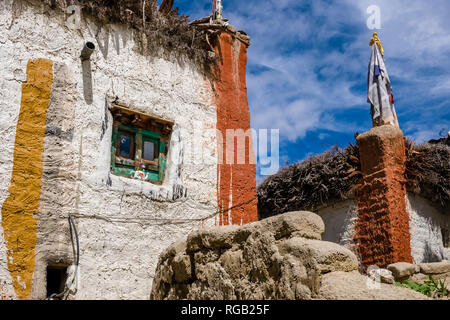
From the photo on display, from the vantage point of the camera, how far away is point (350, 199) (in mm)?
8250

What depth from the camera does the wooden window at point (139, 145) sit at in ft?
21.5

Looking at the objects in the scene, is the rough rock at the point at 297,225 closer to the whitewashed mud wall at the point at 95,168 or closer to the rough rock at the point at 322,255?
the rough rock at the point at 322,255

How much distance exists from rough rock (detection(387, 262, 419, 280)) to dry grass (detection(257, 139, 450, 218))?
1.71 m

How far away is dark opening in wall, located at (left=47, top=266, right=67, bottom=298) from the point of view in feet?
18.5

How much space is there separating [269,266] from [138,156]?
154 inches

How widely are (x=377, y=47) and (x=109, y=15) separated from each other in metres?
5.05

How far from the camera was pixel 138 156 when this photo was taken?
6.75m

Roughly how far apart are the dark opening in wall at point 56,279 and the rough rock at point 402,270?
437 cm

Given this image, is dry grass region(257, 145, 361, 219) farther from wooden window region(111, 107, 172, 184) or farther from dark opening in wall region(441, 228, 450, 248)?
wooden window region(111, 107, 172, 184)

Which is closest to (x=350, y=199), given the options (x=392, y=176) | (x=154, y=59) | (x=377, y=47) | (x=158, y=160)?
(x=392, y=176)

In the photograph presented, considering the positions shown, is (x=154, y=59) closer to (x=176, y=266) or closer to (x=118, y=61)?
(x=118, y=61)

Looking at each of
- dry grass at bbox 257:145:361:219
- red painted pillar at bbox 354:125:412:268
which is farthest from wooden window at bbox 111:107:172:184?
red painted pillar at bbox 354:125:412:268

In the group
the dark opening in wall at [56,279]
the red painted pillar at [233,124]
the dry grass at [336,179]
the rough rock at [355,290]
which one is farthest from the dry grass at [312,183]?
the rough rock at [355,290]

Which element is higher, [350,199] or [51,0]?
[51,0]
